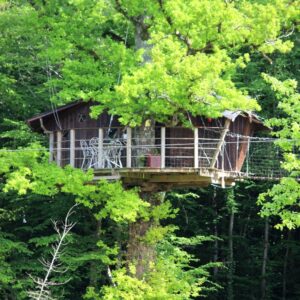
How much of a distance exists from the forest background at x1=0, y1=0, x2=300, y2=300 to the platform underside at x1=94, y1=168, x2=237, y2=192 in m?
0.37

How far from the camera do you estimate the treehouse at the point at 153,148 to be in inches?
874

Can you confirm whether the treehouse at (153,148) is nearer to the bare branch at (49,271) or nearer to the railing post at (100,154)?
the railing post at (100,154)

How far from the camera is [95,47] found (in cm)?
2359

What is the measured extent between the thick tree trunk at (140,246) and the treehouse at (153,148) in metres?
0.97

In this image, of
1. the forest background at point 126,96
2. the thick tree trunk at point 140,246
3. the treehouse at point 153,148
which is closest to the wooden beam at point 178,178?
the treehouse at point 153,148

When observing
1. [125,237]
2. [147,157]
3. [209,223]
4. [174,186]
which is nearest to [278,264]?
[209,223]

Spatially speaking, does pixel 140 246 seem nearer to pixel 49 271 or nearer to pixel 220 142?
pixel 220 142

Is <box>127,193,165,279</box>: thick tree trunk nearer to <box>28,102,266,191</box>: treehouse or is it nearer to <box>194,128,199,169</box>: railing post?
<box>28,102,266,191</box>: treehouse

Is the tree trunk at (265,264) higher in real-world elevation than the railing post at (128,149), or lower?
lower

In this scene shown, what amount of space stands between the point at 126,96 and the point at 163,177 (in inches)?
105

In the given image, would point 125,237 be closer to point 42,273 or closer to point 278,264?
point 42,273

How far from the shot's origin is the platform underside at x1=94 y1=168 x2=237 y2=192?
2178 cm

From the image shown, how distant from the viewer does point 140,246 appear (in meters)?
24.0

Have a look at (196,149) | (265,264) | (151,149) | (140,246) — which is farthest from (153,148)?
(265,264)
